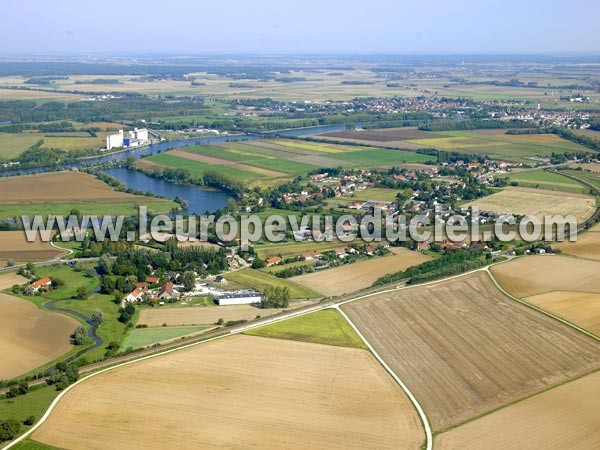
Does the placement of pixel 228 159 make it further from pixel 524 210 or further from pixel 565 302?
pixel 565 302

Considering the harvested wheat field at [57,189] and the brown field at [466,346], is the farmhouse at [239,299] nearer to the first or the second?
the brown field at [466,346]

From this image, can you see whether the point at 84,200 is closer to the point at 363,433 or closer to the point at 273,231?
the point at 273,231

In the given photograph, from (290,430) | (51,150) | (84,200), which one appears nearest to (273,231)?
(84,200)

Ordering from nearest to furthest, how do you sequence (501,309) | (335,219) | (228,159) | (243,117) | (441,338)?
(441,338)
(501,309)
(335,219)
(228,159)
(243,117)

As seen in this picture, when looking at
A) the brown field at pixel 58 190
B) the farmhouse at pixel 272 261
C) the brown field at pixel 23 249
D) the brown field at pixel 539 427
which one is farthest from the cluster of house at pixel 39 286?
the brown field at pixel 539 427

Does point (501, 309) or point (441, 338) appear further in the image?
point (501, 309)

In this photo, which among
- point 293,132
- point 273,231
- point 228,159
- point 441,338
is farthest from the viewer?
point 293,132
